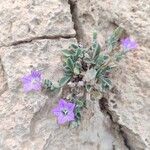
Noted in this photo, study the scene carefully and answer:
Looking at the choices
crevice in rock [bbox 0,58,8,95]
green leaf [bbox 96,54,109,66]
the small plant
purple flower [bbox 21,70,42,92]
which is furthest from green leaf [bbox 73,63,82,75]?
crevice in rock [bbox 0,58,8,95]

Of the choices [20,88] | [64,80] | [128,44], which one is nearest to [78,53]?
[64,80]

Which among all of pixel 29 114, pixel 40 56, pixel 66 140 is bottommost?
pixel 66 140

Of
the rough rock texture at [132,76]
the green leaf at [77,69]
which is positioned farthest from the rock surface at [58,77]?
the green leaf at [77,69]

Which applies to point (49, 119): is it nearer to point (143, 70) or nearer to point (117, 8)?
point (143, 70)

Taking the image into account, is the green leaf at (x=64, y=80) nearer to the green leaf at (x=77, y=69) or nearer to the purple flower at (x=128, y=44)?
the green leaf at (x=77, y=69)

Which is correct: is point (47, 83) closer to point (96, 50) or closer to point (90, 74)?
point (90, 74)

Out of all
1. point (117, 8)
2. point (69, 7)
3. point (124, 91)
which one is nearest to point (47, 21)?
point (69, 7)
